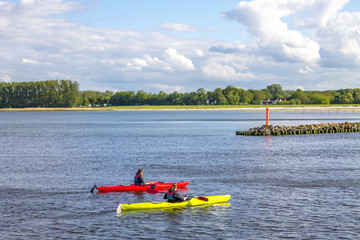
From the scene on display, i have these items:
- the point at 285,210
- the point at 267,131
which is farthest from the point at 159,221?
the point at 267,131

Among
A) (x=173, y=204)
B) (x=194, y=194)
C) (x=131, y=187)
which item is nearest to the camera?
(x=173, y=204)

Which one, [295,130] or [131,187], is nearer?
[131,187]

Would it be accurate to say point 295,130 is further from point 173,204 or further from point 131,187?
point 173,204

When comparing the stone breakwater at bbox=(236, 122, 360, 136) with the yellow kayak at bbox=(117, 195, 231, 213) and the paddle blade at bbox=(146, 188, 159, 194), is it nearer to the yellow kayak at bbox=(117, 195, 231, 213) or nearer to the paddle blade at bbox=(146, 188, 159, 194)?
the paddle blade at bbox=(146, 188, 159, 194)

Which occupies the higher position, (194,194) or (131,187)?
(131,187)

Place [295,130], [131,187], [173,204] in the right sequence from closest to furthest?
[173,204] → [131,187] → [295,130]

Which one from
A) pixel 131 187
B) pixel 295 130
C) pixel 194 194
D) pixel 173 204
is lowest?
pixel 194 194

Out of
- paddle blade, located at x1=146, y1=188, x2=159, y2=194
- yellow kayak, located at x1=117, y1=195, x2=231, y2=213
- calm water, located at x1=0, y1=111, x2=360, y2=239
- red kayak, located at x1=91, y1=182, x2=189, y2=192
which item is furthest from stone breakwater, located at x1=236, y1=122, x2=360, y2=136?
yellow kayak, located at x1=117, y1=195, x2=231, y2=213

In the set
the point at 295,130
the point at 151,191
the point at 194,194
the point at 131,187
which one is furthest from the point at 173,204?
Answer: the point at 295,130

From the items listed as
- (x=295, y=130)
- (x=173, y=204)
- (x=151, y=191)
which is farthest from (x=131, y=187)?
(x=295, y=130)

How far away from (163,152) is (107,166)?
44.3 feet

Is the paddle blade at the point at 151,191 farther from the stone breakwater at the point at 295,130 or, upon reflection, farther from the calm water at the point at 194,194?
the stone breakwater at the point at 295,130

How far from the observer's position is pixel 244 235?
797 inches

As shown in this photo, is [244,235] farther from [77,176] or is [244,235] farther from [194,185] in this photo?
[77,176]
